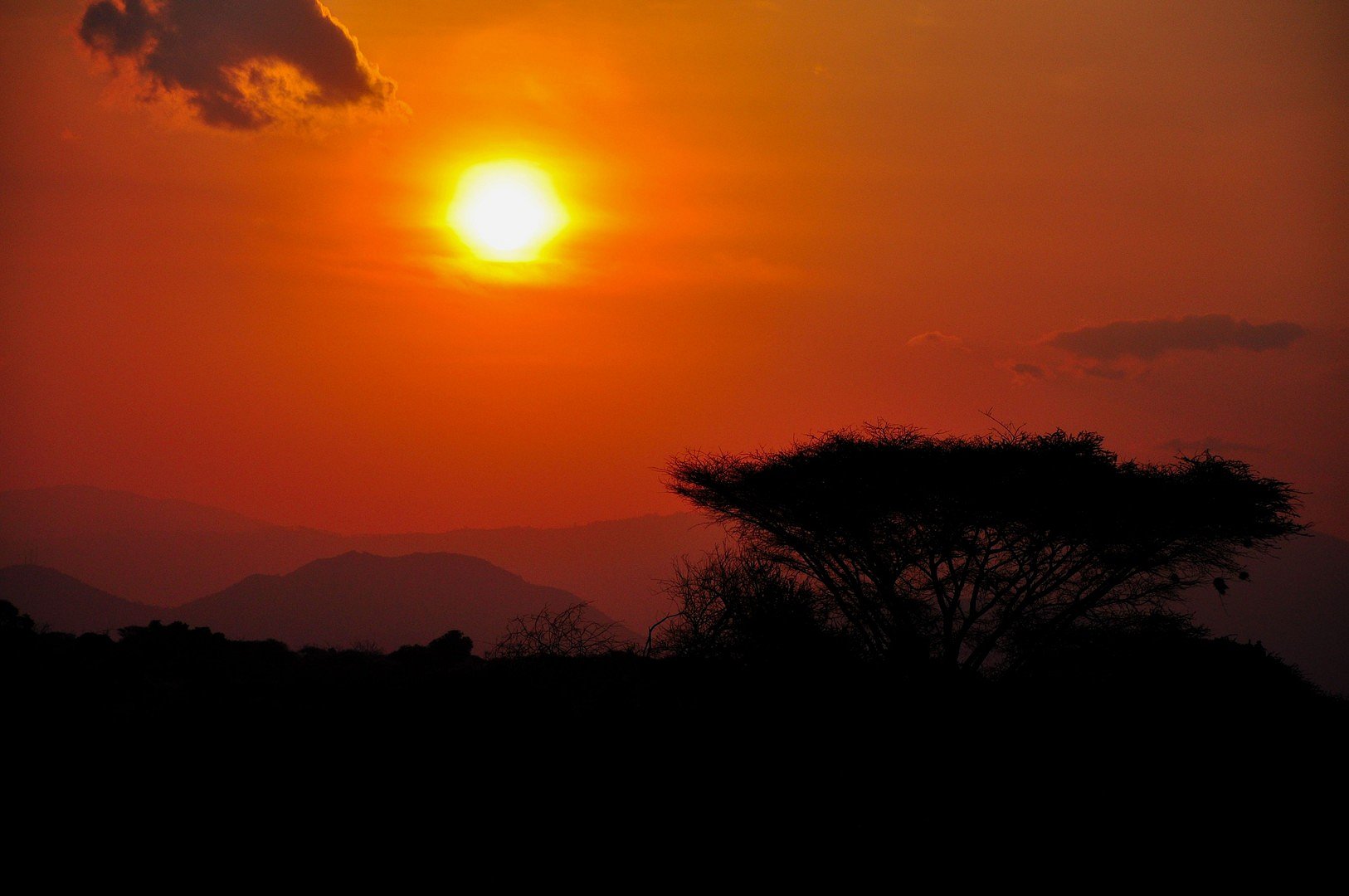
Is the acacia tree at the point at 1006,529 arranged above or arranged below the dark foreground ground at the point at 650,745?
above

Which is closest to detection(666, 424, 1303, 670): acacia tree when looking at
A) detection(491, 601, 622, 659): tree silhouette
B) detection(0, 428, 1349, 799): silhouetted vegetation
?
detection(0, 428, 1349, 799): silhouetted vegetation

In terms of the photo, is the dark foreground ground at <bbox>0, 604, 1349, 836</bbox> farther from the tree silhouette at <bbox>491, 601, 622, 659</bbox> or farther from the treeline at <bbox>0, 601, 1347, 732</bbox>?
the tree silhouette at <bbox>491, 601, 622, 659</bbox>

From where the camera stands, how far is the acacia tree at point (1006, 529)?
23.7 m

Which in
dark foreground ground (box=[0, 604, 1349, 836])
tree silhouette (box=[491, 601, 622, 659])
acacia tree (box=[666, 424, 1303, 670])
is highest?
acacia tree (box=[666, 424, 1303, 670])

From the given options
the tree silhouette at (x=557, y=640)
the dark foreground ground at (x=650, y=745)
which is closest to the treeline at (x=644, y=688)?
the dark foreground ground at (x=650, y=745)

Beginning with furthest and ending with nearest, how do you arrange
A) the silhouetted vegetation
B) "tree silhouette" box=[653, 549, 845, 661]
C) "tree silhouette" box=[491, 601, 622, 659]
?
1. "tree silhouette" box=[491, 601, 622, 659]
2. "tree silhouette" box=[653, 549, 845, 661]
3. the silhouetted vegetation

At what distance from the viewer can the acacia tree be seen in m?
23.7

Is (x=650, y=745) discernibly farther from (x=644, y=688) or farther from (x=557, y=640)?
(x=557, y=640)

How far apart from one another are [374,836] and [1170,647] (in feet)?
71.5

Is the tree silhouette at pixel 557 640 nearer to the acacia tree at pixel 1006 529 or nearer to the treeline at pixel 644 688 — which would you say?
the treeline at pixel 644 688

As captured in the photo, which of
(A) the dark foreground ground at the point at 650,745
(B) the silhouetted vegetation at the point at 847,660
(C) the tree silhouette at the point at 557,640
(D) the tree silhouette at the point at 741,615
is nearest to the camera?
(A) the dark foreground ground at the point at 650,745

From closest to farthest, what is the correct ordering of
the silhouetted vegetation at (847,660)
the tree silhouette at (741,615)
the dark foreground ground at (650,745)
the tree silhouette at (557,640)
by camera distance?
the dark foreground ground at (650,745), the silhouetted vegetation at (847,660), the tree silhouette at (741,615), the tree silhouette at (557,640)

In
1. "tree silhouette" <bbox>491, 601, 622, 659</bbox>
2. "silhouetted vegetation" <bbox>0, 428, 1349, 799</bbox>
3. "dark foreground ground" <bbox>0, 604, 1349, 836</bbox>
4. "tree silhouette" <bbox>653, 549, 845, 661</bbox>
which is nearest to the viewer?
"dark foreground ground" <bbox>0, 604, 1349, 836</bbox>

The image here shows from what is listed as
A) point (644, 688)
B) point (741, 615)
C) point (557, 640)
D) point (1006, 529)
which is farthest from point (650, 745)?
point (1006, 529)
